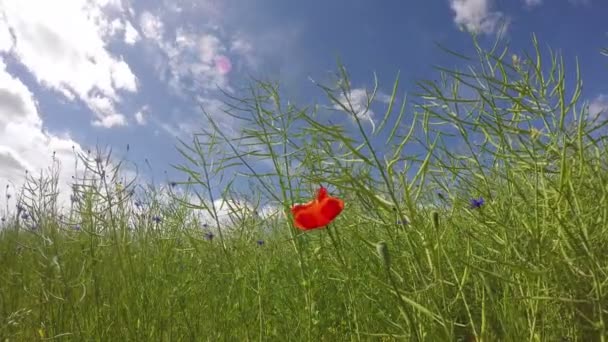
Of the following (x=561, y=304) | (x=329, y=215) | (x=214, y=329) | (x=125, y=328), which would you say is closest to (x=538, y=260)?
(x=561, y=304)

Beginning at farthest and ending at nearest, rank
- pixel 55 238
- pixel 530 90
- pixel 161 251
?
pixel 161 251 → pixel 55 238 → pixel 530 90

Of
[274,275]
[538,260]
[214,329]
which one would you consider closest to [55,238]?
[214,329]

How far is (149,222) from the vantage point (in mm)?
2422

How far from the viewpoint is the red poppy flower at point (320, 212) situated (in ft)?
3.43

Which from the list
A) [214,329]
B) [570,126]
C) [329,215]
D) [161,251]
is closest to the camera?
[329,215]

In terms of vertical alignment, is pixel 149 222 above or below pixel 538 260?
above

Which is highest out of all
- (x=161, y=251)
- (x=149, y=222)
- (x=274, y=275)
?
(x=149, y=222)

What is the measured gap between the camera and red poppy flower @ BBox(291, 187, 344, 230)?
3.43 ft

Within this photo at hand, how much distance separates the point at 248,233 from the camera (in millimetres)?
2311

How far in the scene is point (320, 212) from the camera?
1051 mm

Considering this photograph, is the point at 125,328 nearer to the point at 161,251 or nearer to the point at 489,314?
the point at 161,251

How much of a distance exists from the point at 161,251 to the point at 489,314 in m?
1.59

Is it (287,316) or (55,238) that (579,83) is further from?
(55,238)

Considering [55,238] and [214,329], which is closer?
[214,329]
